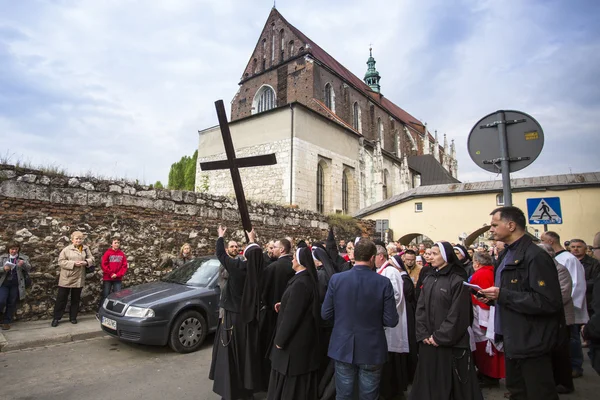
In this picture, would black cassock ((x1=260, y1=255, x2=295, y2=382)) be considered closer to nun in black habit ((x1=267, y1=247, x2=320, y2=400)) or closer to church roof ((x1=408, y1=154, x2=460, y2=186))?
nun in black habit ((x1=267, y1=247, x2=320, y2=400))

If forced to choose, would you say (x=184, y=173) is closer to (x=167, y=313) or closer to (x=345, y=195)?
(x=345, y=195)

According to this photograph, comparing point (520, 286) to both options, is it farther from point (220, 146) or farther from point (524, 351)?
point (220, 146)

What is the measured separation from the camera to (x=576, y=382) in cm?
479

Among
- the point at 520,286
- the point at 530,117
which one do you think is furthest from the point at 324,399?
the point at 530,117

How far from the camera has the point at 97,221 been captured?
8539 millimetres

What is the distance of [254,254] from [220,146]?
2109cm

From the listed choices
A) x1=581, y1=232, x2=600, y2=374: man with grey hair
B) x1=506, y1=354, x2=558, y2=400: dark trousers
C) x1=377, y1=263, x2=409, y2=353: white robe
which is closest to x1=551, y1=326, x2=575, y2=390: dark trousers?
x1=581, y1=232, x2=600, y2=374: man with grey hair

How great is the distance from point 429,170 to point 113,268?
1462 inches

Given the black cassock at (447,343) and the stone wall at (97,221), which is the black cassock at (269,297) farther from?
the stone wall at (97,221)

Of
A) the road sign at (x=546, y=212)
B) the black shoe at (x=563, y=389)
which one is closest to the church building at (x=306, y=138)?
the road sign at (x=546, y=212)

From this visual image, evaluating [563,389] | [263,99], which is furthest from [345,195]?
[563,389]

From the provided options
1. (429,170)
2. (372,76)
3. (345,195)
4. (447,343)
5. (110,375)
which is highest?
(372,76)

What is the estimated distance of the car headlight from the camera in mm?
5605

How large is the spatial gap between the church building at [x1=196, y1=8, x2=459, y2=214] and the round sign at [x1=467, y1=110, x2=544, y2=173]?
13.9 metres
